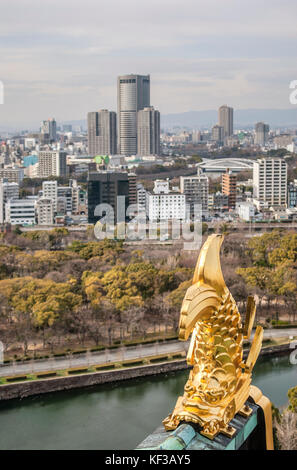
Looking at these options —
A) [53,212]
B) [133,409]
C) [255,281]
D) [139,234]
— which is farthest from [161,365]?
[53,212]

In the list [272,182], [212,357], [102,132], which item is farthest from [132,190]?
[102,132]

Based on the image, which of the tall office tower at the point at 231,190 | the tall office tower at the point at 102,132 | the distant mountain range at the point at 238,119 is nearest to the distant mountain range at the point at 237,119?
the distant mountain range at the point at 238,119

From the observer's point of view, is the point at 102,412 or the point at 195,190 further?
the point at 195,190

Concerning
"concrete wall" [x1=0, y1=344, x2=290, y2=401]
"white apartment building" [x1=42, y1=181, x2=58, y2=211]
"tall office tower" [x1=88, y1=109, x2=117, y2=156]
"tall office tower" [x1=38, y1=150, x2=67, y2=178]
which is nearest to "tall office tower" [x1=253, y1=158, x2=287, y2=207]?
"white apartment building" [x1=42, y1=181, x2=58, y2=211]

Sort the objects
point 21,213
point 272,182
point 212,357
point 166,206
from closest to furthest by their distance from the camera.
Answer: point 212,357 < point 166,206 < point 21,213 < point 272,182

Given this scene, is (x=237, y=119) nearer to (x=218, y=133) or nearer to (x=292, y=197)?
(x=218, y=133)
